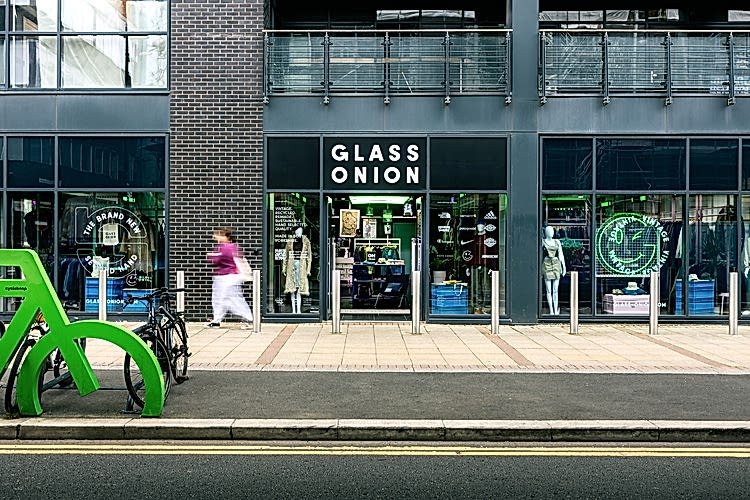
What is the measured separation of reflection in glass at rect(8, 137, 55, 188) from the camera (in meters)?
14.0

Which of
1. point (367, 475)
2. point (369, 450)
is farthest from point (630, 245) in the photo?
point (367, 475)

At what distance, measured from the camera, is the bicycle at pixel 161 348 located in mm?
7190

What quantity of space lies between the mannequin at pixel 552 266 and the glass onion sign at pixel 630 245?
0.73 meters

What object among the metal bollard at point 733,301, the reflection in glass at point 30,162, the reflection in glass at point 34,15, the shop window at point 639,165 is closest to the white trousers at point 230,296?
the reflection in glass at point 30,162

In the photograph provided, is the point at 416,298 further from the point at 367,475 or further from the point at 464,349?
the point at 367,475

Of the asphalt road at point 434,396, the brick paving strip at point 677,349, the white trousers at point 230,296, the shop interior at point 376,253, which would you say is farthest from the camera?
the shop interior at point 376,253

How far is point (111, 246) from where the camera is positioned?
1416 centimetres

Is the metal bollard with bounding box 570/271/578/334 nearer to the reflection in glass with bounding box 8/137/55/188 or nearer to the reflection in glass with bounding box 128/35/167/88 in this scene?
the reflection in glass with bounding box 128/35/167/88

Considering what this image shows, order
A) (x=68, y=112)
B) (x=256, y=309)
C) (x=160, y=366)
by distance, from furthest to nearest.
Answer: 1. (x=68, y=112)
2. (x=256, y=309)
3. (x=160, y=366)

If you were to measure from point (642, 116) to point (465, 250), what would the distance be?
413cm

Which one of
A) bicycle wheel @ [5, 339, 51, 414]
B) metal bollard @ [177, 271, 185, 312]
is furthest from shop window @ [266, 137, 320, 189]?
bicycle wheel @ [5, 339, 51, 414]

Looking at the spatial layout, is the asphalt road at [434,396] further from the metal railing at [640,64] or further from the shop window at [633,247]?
the metal railing at [640,64]

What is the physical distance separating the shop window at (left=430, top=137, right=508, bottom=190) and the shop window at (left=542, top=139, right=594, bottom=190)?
819 millimetres

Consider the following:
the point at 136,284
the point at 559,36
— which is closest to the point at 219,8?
the point at 136,284
